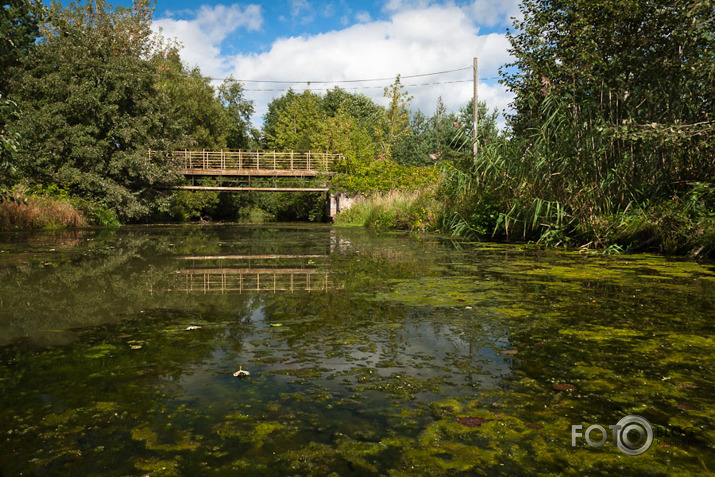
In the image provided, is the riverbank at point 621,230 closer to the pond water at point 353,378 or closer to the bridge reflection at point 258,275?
the pond water at point 353,378

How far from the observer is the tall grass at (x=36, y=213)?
1395cm

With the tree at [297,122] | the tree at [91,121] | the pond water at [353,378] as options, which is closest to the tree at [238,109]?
the tree at [297,122]

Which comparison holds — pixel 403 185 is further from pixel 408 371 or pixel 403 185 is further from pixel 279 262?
pixel 408 371

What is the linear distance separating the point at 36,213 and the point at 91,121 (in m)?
7.91

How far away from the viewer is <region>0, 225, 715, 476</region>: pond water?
1.57m

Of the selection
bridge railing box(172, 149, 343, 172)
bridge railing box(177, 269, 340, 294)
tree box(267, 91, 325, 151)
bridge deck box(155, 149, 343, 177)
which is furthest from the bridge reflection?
tree box(267, 91, 325, 151)

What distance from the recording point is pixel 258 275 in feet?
18.6

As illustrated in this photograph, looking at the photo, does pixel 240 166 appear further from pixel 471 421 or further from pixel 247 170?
pixel 471 421

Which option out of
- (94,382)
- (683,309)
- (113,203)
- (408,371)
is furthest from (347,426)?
(113,203)

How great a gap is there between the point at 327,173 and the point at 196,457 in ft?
100

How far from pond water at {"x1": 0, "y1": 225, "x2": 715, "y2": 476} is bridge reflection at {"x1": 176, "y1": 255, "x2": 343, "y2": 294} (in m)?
0.12

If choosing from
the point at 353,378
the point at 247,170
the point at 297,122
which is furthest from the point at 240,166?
the point at 353,378

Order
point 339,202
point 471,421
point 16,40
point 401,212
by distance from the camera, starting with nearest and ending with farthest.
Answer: point 471,421, point 16,40, point 401,212, point 339,202

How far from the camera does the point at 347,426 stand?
177 cm
